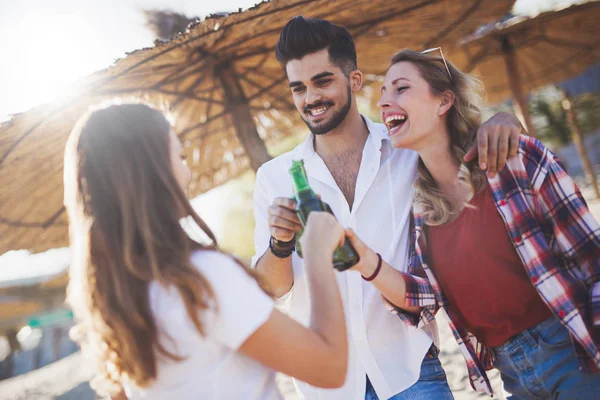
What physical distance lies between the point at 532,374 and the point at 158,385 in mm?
1449

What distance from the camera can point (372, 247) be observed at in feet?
8.00

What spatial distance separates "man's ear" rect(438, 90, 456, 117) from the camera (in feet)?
8.00

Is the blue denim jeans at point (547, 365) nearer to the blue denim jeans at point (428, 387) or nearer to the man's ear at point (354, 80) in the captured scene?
the blue denim jeans at point (428, 387)

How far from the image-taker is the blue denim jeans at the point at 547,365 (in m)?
1.84

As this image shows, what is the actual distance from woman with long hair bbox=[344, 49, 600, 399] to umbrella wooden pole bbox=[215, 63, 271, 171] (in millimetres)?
1630

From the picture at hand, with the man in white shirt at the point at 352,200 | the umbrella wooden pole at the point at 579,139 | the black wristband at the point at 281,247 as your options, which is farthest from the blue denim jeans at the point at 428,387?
the umbrella wooden pole at the point at 579,139

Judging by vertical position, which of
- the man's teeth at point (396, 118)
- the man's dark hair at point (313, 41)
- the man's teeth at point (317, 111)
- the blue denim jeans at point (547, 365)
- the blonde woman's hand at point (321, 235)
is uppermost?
the man's dark hair at point (313, 41)

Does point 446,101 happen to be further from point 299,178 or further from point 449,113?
point 299,178

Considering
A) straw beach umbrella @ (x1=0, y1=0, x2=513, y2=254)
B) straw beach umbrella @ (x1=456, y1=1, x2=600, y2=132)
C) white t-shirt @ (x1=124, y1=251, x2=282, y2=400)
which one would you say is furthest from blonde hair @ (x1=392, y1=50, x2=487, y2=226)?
straw beach umbrella @ (x1=456, y1=1, x2=600, y2=132)

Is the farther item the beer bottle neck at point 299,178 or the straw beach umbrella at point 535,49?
the straw beach umbrella at point 535,49

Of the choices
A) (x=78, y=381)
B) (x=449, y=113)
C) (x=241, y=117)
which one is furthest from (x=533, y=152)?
(x=78, y=381)

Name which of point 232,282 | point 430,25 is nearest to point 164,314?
point 232,282

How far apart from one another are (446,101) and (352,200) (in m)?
0.70

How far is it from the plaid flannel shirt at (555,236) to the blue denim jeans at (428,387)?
26.2 inches
